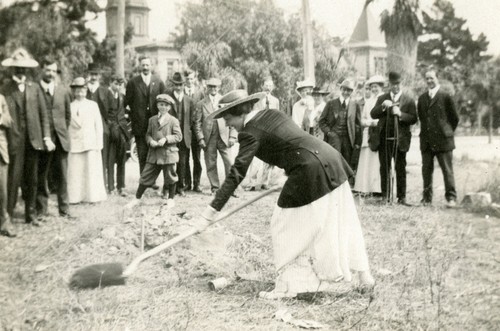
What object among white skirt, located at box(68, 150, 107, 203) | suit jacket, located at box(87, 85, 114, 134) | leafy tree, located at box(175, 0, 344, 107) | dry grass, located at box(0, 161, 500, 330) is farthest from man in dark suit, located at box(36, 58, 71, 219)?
leafy tree, located at box(175, 0, 344, 107)

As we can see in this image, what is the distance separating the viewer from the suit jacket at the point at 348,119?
9562 mm

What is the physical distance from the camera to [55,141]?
25.8 ft

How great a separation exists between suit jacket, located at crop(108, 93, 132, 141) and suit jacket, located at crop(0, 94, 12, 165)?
3.10 meters

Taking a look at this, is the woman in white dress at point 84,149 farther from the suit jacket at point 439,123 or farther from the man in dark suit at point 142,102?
the suit jacket at point 439,123

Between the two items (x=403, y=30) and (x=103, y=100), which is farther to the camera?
(x=403, y=30)

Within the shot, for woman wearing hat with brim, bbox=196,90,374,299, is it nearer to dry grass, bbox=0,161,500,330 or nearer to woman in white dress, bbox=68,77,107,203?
dry grass, bbox=0,161,500,330

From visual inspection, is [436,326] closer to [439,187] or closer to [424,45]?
[439,187]

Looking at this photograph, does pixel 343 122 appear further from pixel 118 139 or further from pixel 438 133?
pixel 118 139

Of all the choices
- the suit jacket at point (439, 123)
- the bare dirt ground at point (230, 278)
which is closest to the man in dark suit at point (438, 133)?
the suit jacket at point (439, 123)

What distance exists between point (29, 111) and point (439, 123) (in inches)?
224

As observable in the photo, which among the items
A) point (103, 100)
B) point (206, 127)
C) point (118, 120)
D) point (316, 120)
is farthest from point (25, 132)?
point (316, 120)

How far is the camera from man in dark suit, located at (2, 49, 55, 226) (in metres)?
7.12

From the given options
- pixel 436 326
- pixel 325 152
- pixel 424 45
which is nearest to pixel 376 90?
pixel 325 152

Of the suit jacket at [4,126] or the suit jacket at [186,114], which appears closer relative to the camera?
the suit jacket at [4,126]
